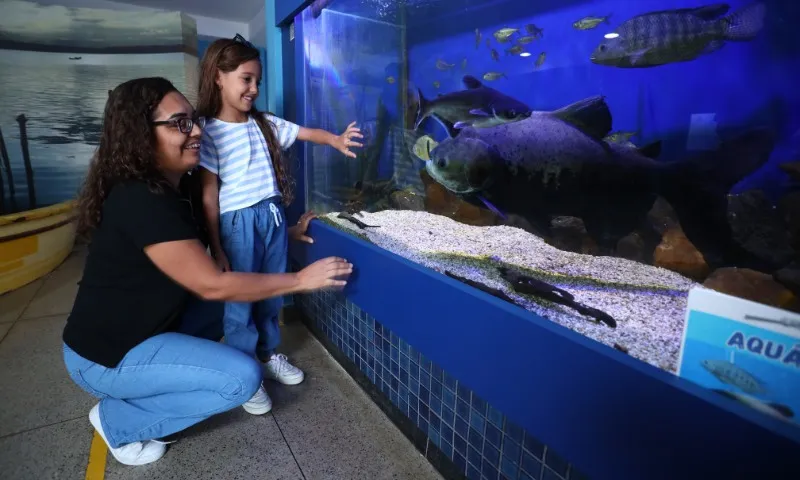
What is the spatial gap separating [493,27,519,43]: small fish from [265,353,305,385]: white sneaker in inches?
72.2

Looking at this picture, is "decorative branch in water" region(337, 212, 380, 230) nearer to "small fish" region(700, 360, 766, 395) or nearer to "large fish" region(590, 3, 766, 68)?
"large fish" region(590, 3, 766, 68)

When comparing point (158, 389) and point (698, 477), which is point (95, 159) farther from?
point (698, 477)

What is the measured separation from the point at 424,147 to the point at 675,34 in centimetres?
112

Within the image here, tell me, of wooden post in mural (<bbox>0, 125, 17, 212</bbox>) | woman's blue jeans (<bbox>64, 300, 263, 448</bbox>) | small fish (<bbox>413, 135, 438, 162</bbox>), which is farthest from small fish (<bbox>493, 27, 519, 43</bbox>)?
wooden post in mural (<bbox>0, 125, 17, 212</bbox>)

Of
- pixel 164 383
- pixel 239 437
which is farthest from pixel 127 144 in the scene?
pixel 239 437

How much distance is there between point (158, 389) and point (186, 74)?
5.55m

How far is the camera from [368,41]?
2.36 m

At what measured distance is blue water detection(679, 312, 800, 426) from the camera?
68 cm

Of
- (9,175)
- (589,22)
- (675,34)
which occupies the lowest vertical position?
(9,175)

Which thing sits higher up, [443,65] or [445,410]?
[443,65]

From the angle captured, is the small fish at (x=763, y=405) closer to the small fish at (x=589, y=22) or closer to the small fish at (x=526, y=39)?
the small fish at (x=589, y=22)

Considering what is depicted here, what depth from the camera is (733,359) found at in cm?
75

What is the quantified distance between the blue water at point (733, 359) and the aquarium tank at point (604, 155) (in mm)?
65

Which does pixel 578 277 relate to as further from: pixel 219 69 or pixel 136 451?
pixel 136 451
